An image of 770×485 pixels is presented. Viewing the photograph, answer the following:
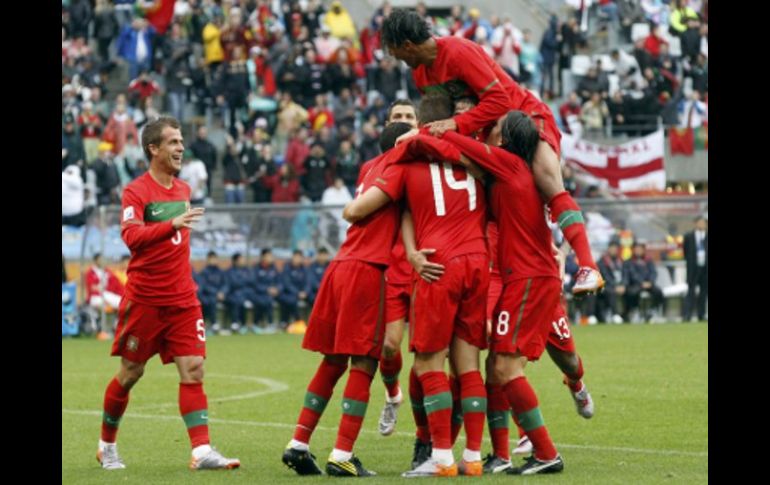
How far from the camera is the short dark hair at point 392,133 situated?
989 centimetres

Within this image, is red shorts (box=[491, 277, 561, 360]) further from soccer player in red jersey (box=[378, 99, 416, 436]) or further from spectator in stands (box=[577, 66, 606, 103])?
spectator in stands (box=[577, 66, 606, 103])

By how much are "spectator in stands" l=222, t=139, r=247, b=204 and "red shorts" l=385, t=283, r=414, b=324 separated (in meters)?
20.9

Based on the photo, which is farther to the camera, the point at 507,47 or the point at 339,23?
the point at 339,23

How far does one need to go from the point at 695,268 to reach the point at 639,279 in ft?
3.52

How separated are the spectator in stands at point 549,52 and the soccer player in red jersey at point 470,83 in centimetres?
2570

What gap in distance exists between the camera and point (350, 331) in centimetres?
Result: 905

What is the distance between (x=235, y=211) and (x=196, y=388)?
1774 centimetres

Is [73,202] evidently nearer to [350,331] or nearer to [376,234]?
[376,234]

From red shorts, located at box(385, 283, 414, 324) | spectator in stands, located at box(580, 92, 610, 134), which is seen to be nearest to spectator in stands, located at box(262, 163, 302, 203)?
spectator in stands, located at box(580, 92, 610, 134)

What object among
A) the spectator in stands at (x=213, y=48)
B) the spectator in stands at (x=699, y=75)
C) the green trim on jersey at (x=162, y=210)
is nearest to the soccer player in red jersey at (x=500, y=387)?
the green trim on jersey at (x=162, y=210)

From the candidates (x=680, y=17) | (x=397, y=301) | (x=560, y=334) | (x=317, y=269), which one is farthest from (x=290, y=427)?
(x=680, y=17)

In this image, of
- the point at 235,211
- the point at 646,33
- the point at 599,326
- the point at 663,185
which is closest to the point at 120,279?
the point at 235,211

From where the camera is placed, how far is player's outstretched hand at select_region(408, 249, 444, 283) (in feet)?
28.9
